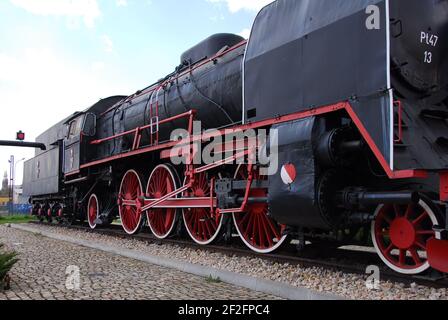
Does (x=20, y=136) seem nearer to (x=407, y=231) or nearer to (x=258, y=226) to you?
(x=258, y=226)

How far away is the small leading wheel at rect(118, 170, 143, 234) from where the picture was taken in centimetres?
990

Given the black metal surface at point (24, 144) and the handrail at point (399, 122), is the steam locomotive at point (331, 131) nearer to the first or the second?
the handrail at point (399, 122)

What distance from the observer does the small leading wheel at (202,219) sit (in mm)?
7608

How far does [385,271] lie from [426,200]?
961mm

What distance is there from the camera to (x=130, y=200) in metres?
10.0

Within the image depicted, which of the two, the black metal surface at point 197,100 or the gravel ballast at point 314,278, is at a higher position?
the black metal surface at point 197,100

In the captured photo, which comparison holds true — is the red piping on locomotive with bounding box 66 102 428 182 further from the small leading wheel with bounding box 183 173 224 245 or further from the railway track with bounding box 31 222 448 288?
the railway track with bounding box 31 222 448 288

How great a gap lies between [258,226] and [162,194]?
9.65 ft

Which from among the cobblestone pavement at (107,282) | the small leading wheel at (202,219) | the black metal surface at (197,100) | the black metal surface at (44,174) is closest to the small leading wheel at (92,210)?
the black metal surface at (197,100)

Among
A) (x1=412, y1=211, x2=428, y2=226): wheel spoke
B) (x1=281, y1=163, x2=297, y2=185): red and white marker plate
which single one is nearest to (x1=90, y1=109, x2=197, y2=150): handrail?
(x1=281, y1=163, x2=297, y2=185): red and white marker plate

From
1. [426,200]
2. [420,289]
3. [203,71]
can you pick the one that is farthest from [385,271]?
[203,71]

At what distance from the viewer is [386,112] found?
4109mm

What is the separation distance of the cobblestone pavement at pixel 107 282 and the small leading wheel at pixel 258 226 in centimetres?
137
